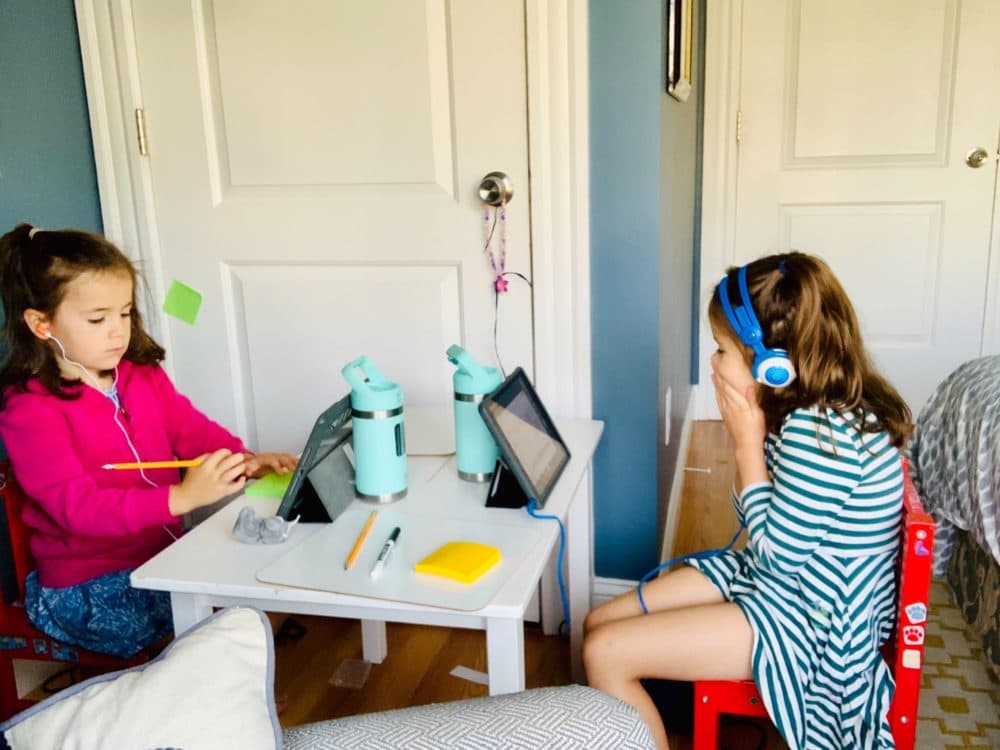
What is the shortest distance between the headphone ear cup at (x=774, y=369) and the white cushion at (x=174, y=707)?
2.46 feet

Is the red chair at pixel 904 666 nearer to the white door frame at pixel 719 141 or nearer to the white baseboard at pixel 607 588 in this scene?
the white baseboard at pixel 607 588

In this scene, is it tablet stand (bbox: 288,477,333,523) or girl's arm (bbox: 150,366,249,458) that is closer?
tablet stand (bbox: 288,477,333,523)

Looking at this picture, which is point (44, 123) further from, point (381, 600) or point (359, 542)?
point (381, 600)

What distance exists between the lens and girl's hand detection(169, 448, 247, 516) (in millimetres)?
1245

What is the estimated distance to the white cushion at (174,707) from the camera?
690 mm

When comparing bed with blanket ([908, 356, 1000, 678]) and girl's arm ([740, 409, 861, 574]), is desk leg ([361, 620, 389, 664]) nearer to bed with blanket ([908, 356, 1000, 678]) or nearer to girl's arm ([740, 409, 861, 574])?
girl's arm ([740, 409, 861, 574])

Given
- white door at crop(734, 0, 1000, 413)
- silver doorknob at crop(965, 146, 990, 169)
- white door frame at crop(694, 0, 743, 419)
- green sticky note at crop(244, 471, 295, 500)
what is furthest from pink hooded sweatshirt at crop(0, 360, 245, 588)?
silver doorknob at crop(965, 146, 990, 169)

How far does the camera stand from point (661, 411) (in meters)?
2.00

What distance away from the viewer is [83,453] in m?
1.41

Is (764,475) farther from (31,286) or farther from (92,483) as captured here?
(31,286)

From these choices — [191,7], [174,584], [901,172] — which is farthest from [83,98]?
[901,172]

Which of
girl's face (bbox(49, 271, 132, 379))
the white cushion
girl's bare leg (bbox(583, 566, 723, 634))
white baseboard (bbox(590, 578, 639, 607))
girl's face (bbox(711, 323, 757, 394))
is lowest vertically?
white baseboard (bbox(590, 578, 639, 607))

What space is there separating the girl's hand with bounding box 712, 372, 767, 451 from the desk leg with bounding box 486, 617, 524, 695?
0.48 meters

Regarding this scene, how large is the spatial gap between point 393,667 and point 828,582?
964mm
